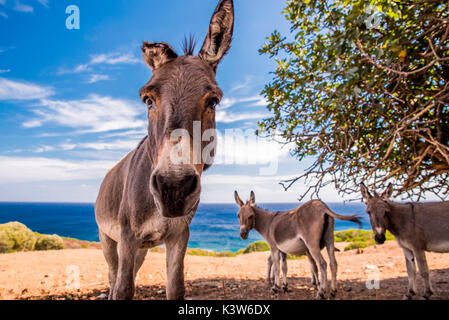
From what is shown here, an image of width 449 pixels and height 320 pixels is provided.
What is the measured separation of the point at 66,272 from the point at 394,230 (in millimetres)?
8224

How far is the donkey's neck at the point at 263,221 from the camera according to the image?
739 centimetres

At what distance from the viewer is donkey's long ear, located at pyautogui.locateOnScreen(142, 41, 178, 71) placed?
2016 mm

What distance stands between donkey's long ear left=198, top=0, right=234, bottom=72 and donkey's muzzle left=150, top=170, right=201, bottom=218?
1323mm

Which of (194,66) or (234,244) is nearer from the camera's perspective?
(194,66)

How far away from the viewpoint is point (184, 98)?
171 centimetres

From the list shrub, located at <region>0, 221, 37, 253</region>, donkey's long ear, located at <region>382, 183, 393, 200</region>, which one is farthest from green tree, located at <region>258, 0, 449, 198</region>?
shrub, located at <region>0, 221, 37, 253</region>

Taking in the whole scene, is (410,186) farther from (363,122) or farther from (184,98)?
(184,98)

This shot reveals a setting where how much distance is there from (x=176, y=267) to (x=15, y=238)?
1166 cm

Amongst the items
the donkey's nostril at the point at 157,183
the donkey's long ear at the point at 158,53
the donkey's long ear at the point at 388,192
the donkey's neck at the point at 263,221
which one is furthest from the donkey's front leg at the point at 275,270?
the donkey's long ear at the point at 158,53

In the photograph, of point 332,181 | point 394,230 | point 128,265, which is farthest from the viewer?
point 394,230

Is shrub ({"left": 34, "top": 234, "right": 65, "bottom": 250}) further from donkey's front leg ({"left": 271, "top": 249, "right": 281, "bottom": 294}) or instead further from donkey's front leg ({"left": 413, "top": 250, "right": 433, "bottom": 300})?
donkey's front leg ({"left": 413, "top": 250, "right": 433, "bottom": 300})

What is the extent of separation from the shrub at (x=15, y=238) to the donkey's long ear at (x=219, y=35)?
12.1 m

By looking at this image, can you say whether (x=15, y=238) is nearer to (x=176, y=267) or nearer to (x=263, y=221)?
(x=263, y=221)
